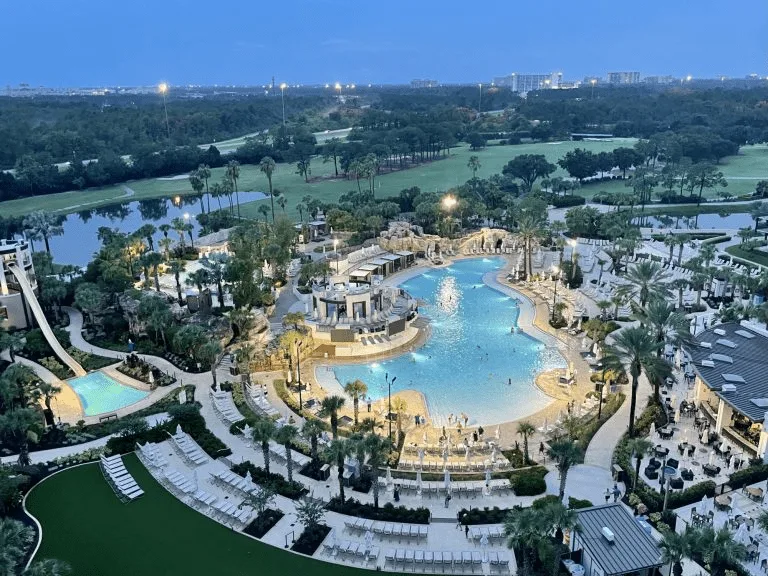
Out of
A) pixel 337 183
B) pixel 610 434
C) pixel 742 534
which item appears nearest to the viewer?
pixel 742 534

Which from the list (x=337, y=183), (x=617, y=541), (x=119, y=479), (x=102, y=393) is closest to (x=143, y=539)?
(x=119, y=479)

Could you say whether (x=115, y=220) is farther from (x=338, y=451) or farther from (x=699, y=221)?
(x=699, y=221)

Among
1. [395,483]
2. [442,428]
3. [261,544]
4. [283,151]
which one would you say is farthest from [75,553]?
[283,151]

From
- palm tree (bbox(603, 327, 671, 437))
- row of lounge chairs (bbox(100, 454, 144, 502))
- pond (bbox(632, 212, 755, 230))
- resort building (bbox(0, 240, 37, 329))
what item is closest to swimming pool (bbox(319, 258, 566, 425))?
palm tree (bbox(603, 327, 671, 437))

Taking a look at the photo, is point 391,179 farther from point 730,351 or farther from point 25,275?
point 730,351

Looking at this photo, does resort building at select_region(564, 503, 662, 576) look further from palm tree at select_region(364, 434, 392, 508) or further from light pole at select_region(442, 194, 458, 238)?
light pole at select_region(442, 194, 458, 238)

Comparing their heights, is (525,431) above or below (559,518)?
below
